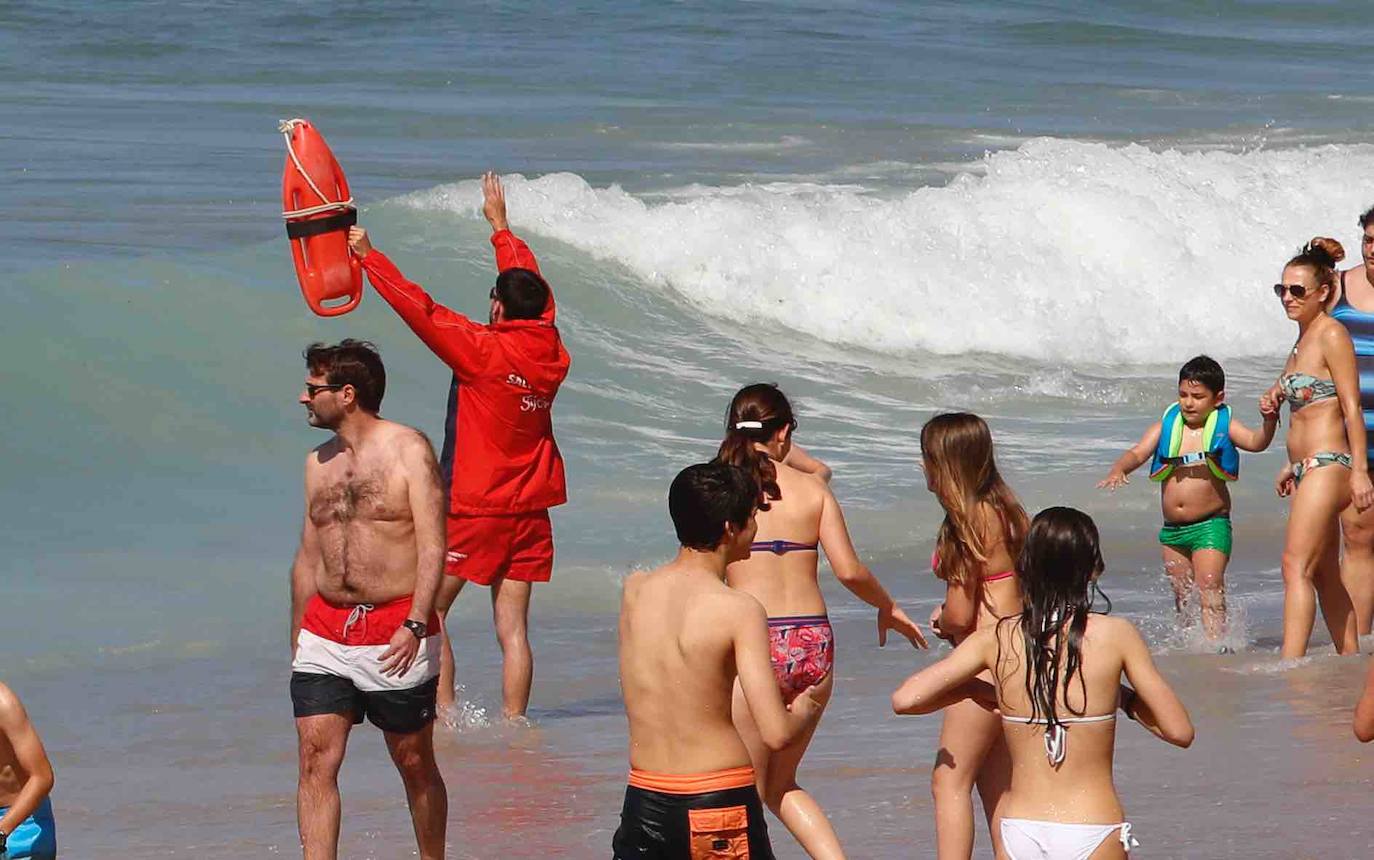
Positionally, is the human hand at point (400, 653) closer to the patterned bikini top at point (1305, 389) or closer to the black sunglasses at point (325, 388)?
the black sunglasses at point (325, 388)

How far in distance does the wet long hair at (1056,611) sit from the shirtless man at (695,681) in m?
0.51

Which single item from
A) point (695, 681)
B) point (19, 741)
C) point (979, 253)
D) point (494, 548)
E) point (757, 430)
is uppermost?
point (979, 253)

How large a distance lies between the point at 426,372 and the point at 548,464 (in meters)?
7.22

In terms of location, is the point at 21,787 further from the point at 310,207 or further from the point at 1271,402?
the point at 1271,402

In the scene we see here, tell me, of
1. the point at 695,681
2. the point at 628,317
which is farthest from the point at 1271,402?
the point at 628,317

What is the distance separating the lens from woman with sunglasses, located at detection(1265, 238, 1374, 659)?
292 inches

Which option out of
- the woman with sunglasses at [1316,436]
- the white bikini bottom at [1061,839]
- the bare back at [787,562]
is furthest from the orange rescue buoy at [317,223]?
the woman with sunglasses at [1316,436]

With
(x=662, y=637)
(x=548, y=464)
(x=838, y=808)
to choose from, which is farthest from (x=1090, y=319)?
(x=662, y=637)

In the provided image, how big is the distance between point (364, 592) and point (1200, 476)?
13.0ft

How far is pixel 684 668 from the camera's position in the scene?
427 centimetres

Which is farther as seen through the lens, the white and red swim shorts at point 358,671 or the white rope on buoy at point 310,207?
the white rope on buoy at point 310,207

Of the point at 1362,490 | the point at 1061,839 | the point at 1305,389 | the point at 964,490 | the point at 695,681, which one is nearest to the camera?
the point at 1061,839

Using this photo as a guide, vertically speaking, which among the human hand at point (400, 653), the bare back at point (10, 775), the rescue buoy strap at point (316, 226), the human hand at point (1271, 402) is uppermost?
the rescue buoy strap at point (316, 226)

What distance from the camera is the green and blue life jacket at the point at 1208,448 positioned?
27.5ft
